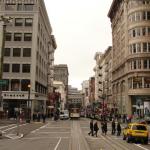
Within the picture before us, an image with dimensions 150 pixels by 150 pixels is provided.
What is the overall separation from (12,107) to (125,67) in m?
27.3

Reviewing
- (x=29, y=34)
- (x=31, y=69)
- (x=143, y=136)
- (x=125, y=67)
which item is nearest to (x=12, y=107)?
(x=31, y=69)

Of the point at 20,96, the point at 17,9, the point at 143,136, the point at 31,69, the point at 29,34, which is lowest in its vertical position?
the point at 143,136

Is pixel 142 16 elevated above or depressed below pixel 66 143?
above

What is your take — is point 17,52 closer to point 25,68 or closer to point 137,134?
point 25,68

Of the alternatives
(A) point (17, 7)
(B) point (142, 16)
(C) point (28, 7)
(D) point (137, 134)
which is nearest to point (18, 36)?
(A) point (17, 7)

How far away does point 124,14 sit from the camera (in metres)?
87.6

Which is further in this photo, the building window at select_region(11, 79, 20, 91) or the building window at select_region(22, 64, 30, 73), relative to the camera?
the building window at select_region(22, 64, 30, 73)

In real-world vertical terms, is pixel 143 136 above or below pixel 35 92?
below

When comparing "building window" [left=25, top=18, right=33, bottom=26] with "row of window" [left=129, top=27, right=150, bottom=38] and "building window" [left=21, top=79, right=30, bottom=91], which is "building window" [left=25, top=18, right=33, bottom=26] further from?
"row of window" [left=129, top=27, right=150, bottom=38]

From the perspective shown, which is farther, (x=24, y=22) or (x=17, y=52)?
(x=24, y=22)

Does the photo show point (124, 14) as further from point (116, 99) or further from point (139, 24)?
point (116, 99)

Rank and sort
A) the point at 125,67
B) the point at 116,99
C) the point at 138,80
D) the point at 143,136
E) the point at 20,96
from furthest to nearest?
1. the point at 116,99
2. the point at 125,67
3. the point at 20,96
4. the point at 138,80
5. the point at 143,136

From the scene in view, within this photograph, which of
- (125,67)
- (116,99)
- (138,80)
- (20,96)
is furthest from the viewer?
(116,99)

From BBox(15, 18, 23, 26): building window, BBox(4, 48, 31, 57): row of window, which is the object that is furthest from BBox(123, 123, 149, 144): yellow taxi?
BBox(15, 18, 23, 26): building window
